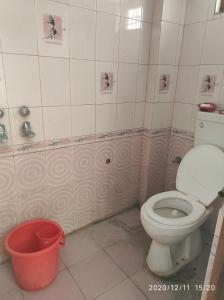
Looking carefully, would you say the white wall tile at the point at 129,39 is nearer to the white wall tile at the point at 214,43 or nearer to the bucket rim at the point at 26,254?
the white wall tile at the point at 214,43

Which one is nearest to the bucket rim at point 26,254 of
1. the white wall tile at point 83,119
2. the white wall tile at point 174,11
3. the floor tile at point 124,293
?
the floor tile at point 124,293

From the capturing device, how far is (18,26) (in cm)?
123

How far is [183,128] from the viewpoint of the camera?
1.95m

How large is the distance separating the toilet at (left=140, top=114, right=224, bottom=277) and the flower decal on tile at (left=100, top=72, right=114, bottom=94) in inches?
28.5

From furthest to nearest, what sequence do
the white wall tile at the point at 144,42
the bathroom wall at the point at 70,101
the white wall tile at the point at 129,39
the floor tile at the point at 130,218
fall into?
the floor tile at the point at 130,218
the white wall tile at the point at 144,42
the white wall tile at the point at 129,39
the bathroom wall at the point at 70,101

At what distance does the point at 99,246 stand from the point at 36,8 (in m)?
1.62

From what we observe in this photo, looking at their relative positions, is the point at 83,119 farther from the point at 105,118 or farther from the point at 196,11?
the point at 196,11

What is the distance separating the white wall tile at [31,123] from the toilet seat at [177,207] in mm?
841

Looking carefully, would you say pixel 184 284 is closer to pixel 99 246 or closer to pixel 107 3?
pixel 99 246

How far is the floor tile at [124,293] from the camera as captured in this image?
4.45 feet

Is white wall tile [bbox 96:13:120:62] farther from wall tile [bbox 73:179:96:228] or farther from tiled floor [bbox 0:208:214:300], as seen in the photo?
tiled floor [bbox 0:208:214:300]

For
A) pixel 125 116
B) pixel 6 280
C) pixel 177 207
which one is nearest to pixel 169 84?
pixel 125 116

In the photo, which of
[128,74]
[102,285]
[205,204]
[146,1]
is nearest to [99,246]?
[102,285]

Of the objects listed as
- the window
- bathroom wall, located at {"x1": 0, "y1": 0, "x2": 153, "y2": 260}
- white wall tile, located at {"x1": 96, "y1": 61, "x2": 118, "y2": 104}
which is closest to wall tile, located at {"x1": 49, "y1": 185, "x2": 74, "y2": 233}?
bathroom wall, located at {"x1": 0, "y1": 0, "x2": 153, "y2": 260}
